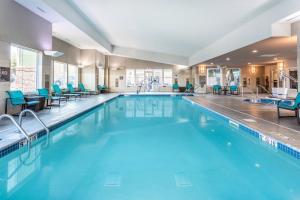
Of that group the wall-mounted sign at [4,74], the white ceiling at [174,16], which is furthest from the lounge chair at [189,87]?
the wall-mounted sign at [4,74]

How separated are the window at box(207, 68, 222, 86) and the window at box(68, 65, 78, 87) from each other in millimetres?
9257

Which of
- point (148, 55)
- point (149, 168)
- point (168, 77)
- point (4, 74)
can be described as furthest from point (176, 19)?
point (168, 77)

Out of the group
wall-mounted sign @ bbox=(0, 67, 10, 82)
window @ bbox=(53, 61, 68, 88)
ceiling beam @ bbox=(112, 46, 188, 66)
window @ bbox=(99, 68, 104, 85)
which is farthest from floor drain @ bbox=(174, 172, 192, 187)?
window @ bbox=(99, 68, 104, 85)

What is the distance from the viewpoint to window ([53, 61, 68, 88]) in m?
11.8

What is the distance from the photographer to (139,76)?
1919cm

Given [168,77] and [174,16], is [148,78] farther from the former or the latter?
[174,16]

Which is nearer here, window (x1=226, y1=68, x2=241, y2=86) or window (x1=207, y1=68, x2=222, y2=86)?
window (x1=207, y1=68, x2=222, y2=86)

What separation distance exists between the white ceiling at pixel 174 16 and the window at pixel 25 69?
6.85 ft

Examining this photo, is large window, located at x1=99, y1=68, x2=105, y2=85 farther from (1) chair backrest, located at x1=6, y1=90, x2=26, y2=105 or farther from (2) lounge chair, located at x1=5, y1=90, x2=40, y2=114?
(1) chair backrest, located at x1=6, y1=90, x2=26, y2=105

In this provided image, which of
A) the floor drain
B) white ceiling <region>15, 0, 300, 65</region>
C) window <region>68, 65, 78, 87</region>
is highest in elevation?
white ceiling <region>15, 0, 300, 65</region>

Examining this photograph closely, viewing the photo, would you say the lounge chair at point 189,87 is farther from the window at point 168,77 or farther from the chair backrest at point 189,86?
the window at point 168,77

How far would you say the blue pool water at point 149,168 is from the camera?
7.47 feet

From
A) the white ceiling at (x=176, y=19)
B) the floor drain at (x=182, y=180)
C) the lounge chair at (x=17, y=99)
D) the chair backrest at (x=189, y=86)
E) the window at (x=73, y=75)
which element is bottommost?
the floor drain at (x=182, y=180)

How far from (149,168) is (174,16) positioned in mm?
5730
